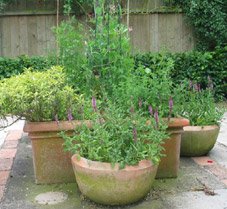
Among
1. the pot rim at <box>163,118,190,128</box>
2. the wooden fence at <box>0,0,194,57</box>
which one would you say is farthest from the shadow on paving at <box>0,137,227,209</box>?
the wooden fence at <box>0,0,194,57</box>

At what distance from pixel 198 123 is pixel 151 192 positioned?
1.11 meters

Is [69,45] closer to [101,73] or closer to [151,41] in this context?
[101,73]

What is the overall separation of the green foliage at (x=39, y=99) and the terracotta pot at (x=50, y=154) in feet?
0.26

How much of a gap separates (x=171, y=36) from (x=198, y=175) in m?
5.75

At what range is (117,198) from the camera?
2600 millimetres

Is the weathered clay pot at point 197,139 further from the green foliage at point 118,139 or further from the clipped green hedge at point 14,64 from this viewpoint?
the clipped green hedge at point 14,64

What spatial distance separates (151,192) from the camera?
2910 millimetres

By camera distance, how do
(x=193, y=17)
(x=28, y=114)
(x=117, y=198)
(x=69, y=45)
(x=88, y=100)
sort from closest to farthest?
(x=117, y=198)
(x=28, y=114)
(x=88, y=100)
(x=69, y=45)
(x=193, y=17)

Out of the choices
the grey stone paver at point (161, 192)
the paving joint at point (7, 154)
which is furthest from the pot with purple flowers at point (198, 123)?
the paving joint at point (7, 154)

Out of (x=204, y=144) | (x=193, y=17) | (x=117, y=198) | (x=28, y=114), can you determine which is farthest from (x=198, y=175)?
(x=193, y=17)

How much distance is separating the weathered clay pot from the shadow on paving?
0.23m

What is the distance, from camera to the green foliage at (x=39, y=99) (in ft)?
9.46

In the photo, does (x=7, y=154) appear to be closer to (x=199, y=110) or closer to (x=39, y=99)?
(x=39, y=99)

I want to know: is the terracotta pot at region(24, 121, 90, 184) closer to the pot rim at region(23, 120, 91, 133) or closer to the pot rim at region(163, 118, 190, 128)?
the pot rim at region(23, 120, 91, 133)
